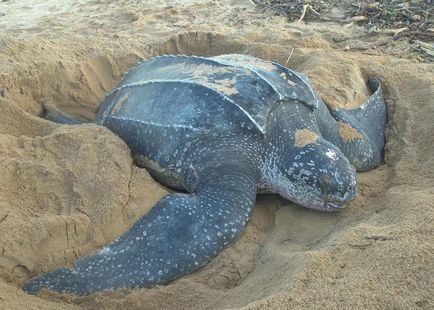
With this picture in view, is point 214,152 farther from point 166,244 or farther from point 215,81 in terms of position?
point 166,244

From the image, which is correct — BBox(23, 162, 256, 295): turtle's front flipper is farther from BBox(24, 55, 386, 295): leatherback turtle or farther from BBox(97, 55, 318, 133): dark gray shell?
BBox(97, 55, 318, 133): dark gray shell

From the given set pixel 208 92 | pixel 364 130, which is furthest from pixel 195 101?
pixel 364 130

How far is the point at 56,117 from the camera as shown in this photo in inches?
113

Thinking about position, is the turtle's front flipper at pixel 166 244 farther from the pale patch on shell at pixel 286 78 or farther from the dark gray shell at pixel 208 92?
the pale patch on shell at pixel 286 78

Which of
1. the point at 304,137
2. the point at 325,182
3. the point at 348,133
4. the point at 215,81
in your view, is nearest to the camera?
the point at 325,182

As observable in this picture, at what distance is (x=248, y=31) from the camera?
3756mm

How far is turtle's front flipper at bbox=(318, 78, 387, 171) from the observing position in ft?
7.89

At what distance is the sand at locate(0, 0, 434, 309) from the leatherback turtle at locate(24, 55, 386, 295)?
0.09 m

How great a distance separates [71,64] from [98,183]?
1391 mm

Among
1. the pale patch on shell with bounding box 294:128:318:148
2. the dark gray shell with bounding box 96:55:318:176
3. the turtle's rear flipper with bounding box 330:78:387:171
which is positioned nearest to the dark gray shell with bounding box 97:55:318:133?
the dark gray shell with bounding box 96:55:318:176

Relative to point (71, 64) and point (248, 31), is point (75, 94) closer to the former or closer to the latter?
point (71, 64)

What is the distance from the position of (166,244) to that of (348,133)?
3.86 ft

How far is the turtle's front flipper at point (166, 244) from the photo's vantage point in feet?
5.74

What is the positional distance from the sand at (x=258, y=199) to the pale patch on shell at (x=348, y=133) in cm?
19
